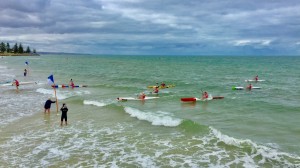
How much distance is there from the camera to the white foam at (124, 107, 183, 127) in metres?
21.6

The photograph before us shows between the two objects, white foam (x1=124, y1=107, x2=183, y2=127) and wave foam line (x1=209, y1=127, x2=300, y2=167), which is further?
white foam (x1=124, y1=107, x2=183, y2=127)

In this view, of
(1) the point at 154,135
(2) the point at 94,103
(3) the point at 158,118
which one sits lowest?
(1) the point at 154,135

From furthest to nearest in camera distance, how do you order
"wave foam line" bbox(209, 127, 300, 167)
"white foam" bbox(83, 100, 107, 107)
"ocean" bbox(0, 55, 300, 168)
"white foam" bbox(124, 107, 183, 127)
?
1. "white foam" bbox(83, 100, 107, 107)
2. "white foam" bbox(124, 107, 183, 127)
3. "ocean" bbox(0, 55, 300, 168)
4. "wave foam line" bbox(209, 127, 300, 167)

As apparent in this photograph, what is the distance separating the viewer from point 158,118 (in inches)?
898

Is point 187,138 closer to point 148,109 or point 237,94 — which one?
point 148,109

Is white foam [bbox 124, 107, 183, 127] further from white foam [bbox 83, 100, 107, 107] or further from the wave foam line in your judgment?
the wave foam line

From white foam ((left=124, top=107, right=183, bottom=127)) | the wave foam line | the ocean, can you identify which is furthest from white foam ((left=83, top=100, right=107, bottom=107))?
the wave foam line

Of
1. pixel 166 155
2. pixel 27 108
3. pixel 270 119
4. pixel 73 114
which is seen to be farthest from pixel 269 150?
pixel 27 108

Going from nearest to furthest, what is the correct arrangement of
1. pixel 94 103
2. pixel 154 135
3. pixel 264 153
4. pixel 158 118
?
1. pixel 264 153
2. pixel 154 135
3. pixel 158 118
4. pixel 94 103

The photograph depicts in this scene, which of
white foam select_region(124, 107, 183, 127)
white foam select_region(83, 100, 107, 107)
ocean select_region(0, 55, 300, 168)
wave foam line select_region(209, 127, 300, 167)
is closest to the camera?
wave foam line select_region(209, 127, 300, 167)

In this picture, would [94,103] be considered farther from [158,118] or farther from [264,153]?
[264,153]

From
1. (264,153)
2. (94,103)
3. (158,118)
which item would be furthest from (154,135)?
(94,103)

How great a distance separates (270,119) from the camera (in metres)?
23.0

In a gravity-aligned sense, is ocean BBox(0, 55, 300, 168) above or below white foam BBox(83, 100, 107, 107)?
below
